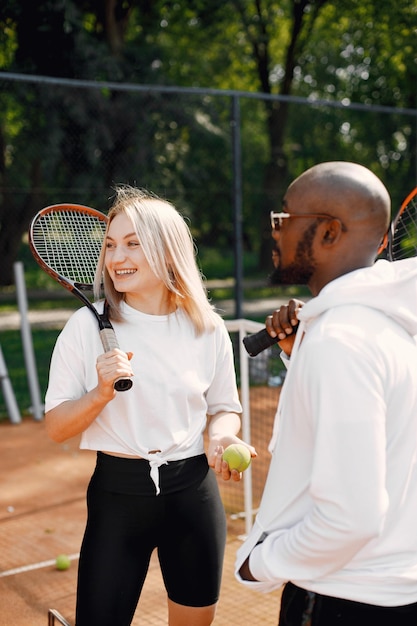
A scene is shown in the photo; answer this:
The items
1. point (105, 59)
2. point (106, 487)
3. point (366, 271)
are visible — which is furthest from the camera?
point (105, 59)

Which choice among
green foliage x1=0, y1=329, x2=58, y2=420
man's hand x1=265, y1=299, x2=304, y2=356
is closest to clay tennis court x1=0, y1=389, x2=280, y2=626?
green foliage x1=0, y1=329, x2=58, y2=420

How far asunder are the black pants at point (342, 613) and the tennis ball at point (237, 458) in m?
0.69

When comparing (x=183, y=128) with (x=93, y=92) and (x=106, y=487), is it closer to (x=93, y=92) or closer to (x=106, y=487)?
(x=93, y=92)

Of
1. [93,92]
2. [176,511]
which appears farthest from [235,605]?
[93,92]

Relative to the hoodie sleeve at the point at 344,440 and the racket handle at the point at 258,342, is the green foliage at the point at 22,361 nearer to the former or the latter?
the racket handle at the point at 258,342

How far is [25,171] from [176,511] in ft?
47.8

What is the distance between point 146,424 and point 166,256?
0.57 meters

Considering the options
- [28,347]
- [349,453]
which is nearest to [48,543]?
[28,347]

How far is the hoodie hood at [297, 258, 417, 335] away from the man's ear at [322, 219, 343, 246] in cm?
9

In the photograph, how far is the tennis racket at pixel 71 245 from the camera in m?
2.92

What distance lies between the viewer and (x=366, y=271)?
1.60 m

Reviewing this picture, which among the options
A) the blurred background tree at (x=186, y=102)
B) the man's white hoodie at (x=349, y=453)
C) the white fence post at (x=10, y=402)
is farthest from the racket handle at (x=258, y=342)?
the blurred background tree at (x=186, y=102)

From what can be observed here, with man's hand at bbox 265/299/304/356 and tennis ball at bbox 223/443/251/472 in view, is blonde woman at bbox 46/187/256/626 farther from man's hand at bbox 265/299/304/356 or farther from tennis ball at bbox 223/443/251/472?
man's hand at bbox 265/299/304/356

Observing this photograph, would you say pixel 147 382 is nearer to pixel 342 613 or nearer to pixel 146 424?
pixel 146 424
